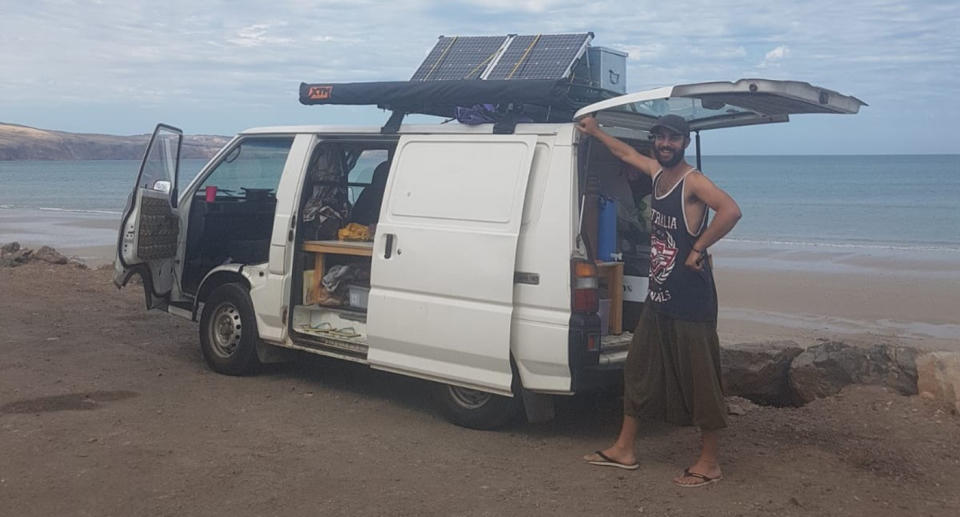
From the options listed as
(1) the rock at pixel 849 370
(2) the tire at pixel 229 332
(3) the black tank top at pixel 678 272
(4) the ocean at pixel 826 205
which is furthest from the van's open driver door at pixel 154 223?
(4) the ocean at pixel 826 205

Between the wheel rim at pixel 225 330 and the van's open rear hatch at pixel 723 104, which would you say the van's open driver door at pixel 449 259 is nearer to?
the van's open rear hatch at pixel 723 104

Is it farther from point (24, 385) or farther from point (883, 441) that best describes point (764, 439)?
point (24, 385)


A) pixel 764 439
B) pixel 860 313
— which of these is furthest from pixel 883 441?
pixel 860 313

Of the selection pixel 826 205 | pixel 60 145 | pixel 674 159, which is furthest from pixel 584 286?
pixel 60 145

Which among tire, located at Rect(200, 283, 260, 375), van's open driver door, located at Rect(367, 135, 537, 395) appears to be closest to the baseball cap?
van's open driver door, located at Rect(367, 135, 537, 395)

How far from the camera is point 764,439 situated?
20.6 ft

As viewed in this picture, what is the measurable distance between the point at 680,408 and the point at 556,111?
2.18m

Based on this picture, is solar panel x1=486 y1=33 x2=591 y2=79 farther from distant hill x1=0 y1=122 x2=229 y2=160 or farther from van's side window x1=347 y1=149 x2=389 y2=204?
distant hill x1=0 y1=122 x2=229 y2=160

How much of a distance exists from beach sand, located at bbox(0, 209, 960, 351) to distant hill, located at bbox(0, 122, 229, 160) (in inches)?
4042

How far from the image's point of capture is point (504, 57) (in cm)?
746

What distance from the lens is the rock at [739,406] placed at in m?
6.97

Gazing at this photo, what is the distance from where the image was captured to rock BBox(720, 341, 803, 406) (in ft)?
24.2

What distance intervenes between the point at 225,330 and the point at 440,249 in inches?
97.6

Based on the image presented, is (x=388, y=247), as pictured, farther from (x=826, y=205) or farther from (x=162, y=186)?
(x=826, y=205)
